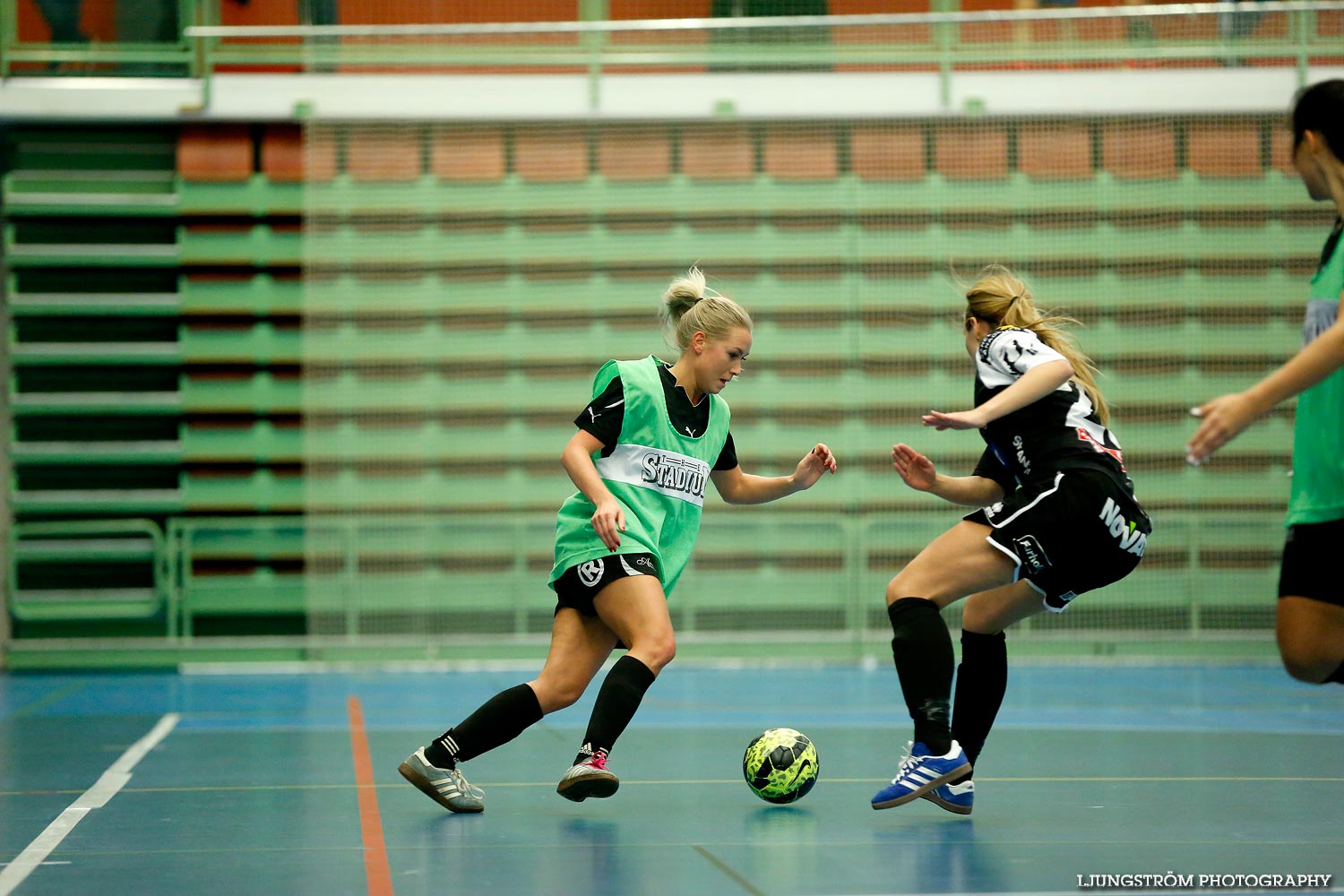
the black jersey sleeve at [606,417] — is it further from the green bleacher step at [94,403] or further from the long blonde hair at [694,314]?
the green bleacher step at [94,403]

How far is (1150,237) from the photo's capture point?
12156 mm

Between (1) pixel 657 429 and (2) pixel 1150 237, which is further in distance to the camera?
(2) pixel 1150 237

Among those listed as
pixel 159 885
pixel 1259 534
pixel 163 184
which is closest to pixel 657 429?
pixel 159 885

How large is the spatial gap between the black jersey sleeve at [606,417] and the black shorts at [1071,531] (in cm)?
120

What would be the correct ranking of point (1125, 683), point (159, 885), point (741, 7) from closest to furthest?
1. point (159, 885)
2. point (1125, 683)
3. point (741, 7)

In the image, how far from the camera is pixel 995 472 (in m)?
4.86

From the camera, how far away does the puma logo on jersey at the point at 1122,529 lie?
169 inches

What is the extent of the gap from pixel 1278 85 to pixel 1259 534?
12.6 feet

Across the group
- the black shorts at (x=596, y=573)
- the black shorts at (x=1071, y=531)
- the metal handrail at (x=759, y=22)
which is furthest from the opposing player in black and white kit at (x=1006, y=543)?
the metal handrail at (x=759, y=22)

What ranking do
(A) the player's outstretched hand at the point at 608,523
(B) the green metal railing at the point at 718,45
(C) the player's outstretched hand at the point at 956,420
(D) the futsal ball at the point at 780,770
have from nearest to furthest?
(C) the player's outstretched hand at the point at 956,420 → (A) the player's outstretched hand at the point at 608,523 → (D) the futsal ball at the point at 780,770 → (B) the green metal railing at the point at 718,45

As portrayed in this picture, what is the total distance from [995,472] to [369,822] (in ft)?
7.69

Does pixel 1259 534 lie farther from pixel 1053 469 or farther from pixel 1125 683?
pixel 1053 469

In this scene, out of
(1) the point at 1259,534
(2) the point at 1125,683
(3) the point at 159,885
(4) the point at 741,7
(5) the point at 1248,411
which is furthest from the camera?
(4) the point at 741,7

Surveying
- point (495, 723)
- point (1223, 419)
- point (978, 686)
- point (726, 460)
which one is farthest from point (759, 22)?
point (1223, 419)
